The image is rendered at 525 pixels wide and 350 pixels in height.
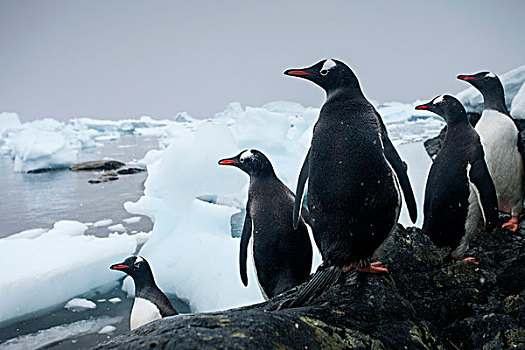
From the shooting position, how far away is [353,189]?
1.42 metres

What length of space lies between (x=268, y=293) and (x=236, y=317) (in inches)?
58.3

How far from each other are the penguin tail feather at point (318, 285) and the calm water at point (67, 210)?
1.98 metres

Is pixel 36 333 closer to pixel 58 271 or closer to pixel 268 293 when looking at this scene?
pixel 58 271

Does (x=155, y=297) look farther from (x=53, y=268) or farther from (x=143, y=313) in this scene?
(x=53, y=268)

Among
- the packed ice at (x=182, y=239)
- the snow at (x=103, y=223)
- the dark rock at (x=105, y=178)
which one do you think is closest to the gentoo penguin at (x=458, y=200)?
the packed ice at (x=182, y=239)

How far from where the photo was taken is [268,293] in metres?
2.27

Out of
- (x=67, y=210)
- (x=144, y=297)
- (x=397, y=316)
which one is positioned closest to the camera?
(x=397, y=316)

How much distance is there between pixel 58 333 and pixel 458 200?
272 cm

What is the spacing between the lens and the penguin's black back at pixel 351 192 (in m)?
1.41

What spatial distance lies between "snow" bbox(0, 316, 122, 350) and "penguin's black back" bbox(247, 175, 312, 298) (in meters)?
1.39

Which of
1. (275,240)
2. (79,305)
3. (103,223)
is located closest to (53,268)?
(79,305)

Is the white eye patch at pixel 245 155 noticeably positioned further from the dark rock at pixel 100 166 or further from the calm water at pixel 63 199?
the dark rock at pixel 100 166

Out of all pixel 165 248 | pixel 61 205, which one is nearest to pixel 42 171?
pixel 61 205

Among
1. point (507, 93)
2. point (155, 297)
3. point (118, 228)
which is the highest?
point (507, 93)
